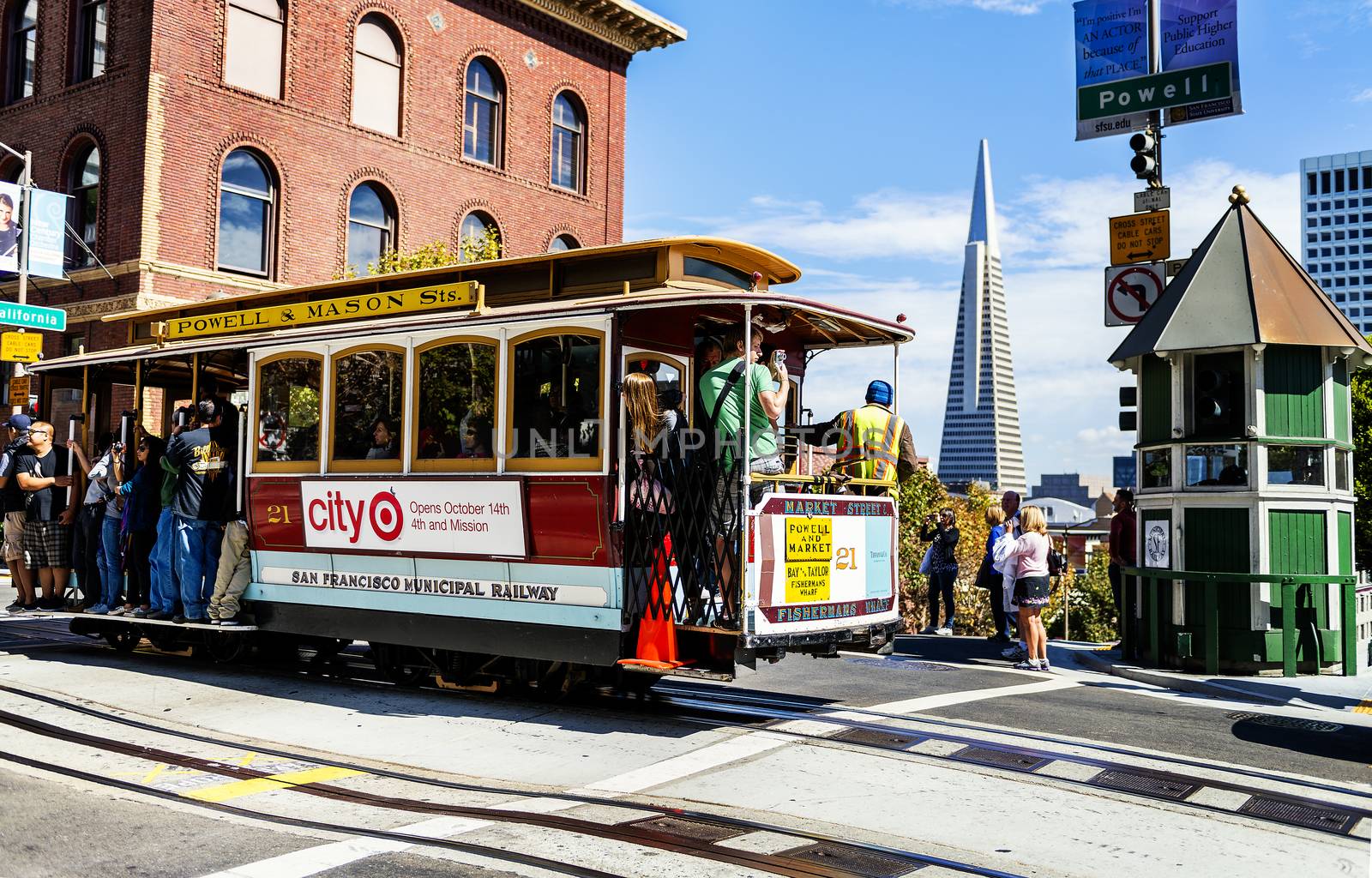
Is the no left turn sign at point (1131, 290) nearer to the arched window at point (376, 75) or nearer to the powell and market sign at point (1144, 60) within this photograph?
the powell and market sign at point (1144, 60)

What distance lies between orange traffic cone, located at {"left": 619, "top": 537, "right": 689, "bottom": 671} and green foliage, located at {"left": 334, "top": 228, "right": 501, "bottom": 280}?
634 inches

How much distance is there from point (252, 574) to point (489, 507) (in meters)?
3.06

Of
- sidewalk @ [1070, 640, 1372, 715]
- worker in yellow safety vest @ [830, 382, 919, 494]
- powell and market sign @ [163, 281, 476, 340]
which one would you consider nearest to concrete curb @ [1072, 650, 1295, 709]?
sidewalk @ [1070, 640, 1372, 715]

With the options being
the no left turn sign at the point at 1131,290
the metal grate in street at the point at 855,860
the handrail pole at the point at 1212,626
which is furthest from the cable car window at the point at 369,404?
the no left turn sign at the point at 1131,290

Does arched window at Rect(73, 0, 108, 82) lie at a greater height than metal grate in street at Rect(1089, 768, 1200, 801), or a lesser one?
greater

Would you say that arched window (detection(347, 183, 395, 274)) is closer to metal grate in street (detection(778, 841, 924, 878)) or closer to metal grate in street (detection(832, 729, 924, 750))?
metal grate in street (detection(832, 729, 924, 750))

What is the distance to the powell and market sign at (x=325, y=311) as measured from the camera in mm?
9727

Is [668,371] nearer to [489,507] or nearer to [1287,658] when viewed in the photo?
[489,507]

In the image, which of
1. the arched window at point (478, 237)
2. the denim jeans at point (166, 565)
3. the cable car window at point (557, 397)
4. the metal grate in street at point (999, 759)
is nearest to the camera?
the metal grate in street at point (999, 759)

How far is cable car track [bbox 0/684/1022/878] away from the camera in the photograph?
5270 mm

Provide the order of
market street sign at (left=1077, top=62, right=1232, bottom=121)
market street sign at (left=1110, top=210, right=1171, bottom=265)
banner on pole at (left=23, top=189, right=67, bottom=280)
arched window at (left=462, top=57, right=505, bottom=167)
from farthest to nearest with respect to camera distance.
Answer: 1. arched window at (left=462, top=57, right=505, bottom=167)
2. banner on pole at (left=23, top=189, right=67, bottom=280)
3. market street sign at (left=1077, top=62, right=1232, bottom=121)
4. market street sign at (left=1110, top=210, right=1171, bottom=265)

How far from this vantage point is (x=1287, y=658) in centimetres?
1093

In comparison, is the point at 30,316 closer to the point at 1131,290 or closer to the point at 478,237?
the point at 478,237

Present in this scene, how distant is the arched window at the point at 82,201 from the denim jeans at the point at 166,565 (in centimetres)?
1743
